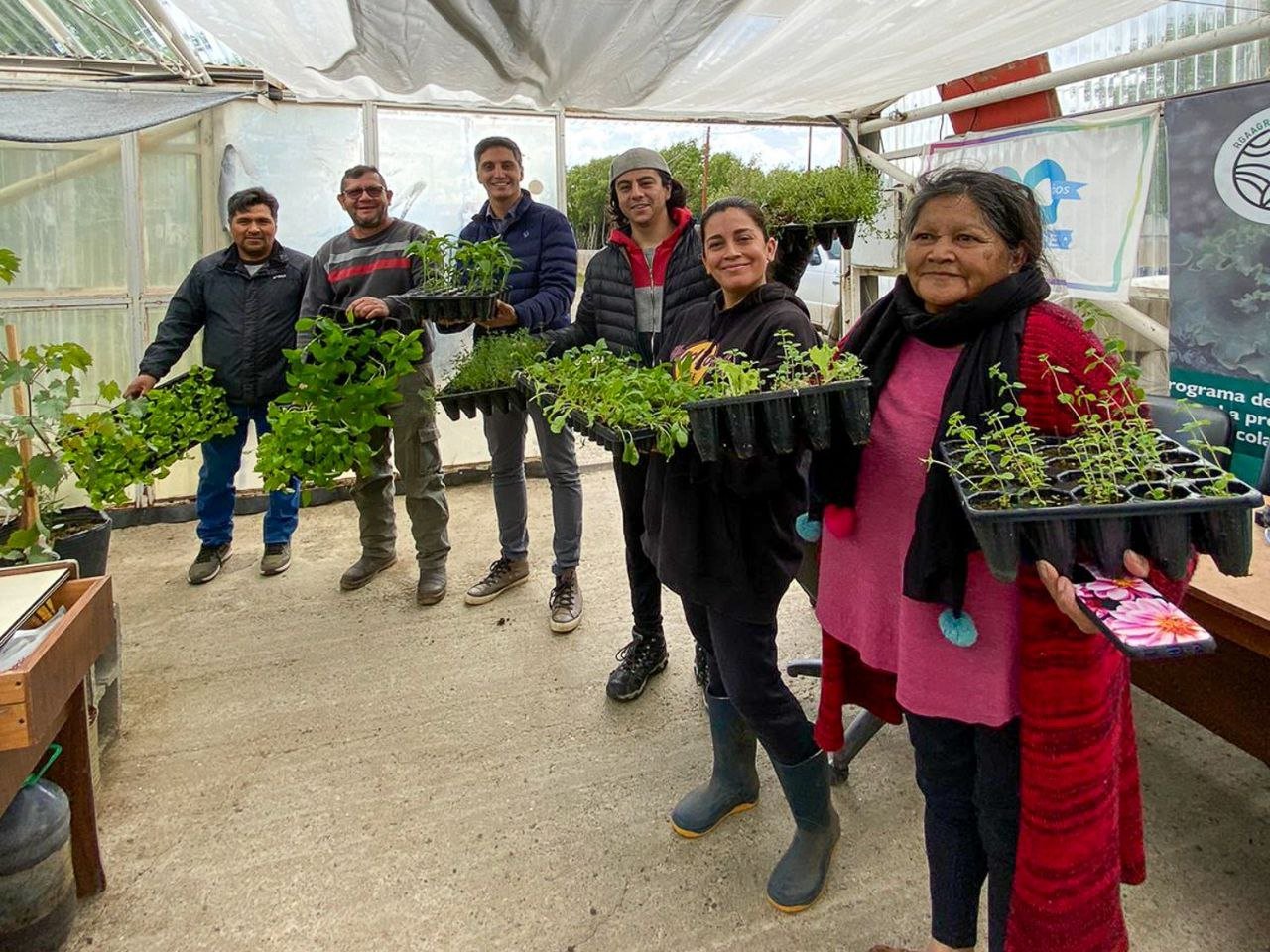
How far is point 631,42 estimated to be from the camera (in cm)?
310

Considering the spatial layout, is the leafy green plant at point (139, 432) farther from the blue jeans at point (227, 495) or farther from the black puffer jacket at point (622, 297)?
the black puffer jacket at point (622, 297)

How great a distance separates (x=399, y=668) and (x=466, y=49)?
244 cm

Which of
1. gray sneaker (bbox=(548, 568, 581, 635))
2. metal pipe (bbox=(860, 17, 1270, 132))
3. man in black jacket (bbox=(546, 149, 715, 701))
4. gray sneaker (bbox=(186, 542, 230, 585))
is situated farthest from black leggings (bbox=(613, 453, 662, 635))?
Result: metal pipe (bbox=(860, 17, 1270, 132))

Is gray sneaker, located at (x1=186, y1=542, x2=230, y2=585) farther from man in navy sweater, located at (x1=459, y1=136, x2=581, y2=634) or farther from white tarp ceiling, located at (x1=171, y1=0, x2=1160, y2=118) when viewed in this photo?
white tarp ceiling, located at (x1=171, y1=0, x2=1160, y2=118)

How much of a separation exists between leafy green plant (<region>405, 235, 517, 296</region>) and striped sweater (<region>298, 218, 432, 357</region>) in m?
0.38

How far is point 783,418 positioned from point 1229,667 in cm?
141

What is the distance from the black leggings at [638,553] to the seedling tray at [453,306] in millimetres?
695

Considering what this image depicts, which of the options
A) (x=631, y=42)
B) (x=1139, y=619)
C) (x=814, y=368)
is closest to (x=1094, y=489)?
(x=1139, y=619)

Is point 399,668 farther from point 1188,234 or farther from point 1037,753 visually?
point 1188,234

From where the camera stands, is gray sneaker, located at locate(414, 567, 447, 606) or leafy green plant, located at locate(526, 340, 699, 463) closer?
leafy green plant, located at locate(526, 340, 699, 463)

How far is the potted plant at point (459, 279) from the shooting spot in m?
2.60

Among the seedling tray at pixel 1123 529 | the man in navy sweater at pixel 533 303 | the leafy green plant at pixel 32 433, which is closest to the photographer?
the seedling tray at pixel 1123 529

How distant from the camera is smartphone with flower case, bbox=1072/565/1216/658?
89 cm

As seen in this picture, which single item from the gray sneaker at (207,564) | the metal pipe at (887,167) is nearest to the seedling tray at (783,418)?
the gray sneaker at (207,564)
